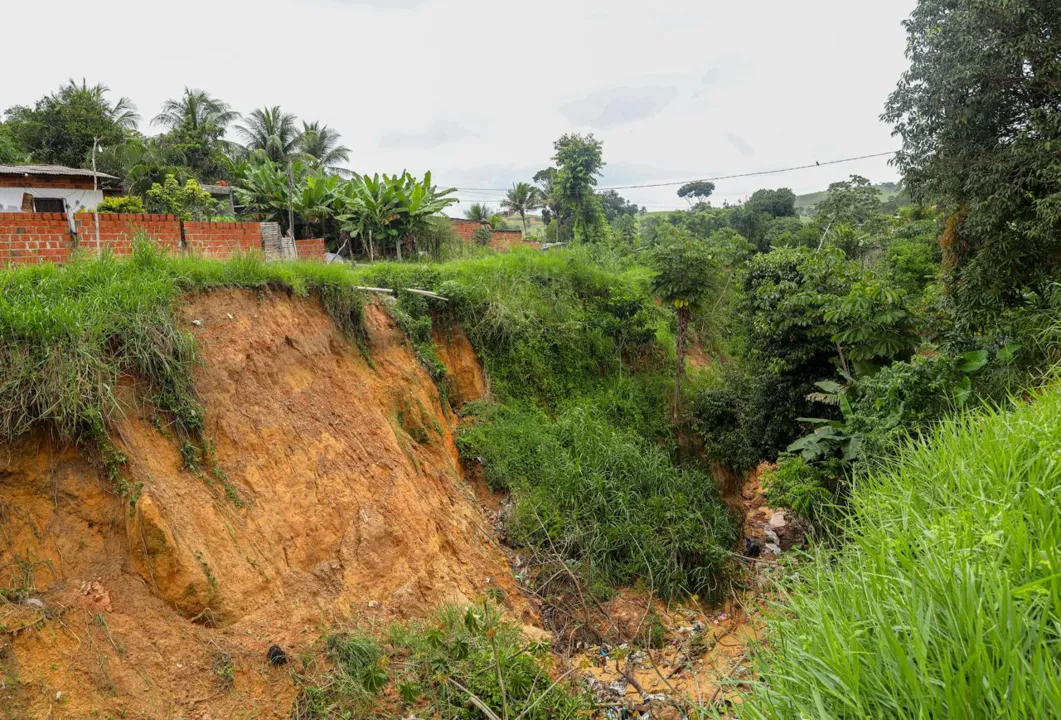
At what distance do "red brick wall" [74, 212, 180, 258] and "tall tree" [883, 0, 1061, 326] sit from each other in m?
9.19

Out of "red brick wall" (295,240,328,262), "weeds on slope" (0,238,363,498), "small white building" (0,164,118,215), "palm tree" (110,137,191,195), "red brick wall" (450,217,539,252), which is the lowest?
"weeds on slope" (0,238,363,498)

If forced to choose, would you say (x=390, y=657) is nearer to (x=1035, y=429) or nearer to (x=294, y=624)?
(x=294, y=624)

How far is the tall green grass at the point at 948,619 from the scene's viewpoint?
5.81ft


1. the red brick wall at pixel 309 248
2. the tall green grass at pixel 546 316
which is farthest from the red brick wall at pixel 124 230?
the red brick wall at pixel 309 248

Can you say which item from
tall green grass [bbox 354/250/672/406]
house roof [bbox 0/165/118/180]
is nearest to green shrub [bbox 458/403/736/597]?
tall green grass [bbox 354/250/672/406]

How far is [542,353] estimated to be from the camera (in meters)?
10.6

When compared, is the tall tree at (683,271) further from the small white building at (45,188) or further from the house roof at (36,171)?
the small white building at (45,188)

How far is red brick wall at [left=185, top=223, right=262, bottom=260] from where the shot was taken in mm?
7301

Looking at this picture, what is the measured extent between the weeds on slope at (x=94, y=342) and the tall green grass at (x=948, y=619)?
4.60 m

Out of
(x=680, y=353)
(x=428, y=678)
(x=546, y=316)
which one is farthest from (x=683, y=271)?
(x=428, y=678)

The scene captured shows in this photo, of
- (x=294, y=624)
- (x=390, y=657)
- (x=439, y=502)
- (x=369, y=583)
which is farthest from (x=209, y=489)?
(x=439, y=502)

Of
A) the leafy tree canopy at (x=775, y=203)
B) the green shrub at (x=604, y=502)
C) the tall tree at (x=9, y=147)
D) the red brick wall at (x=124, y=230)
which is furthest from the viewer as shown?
the leafy tree canopy at (x=775, y=203)

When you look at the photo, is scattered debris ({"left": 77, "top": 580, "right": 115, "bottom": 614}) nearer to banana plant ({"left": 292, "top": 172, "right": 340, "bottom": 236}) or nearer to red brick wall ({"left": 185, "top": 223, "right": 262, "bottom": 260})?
red brick wall ({"left": 185, "top": 223, "right": 262, "bottom": 260})

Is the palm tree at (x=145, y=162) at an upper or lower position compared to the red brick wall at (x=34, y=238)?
upper
